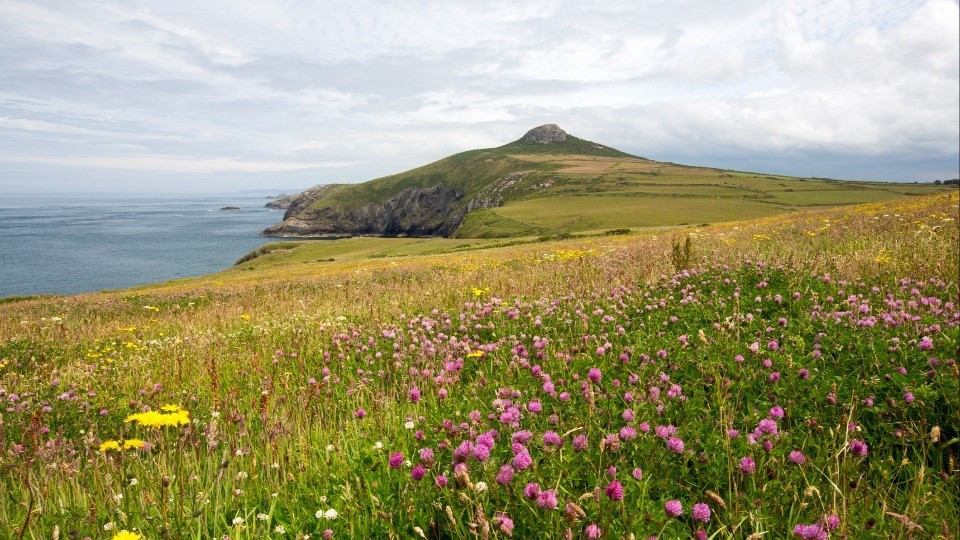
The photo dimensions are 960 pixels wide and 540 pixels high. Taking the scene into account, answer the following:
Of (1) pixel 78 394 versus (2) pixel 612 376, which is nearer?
(2) pixel 612 376

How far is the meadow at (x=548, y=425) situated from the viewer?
244 cm

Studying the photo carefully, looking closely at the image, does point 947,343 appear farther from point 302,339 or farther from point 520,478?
point 302,339

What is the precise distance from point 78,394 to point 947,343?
832 cm

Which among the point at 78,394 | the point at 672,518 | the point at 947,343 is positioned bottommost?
the point at 78,394

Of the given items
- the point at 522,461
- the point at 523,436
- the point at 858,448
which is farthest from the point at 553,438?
the point at 858,448

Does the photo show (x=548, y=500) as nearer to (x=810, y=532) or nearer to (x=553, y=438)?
(x=553, y=438)

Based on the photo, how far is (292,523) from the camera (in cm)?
265

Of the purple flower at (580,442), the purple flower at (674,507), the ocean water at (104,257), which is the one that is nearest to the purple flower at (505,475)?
the purple flower at (580,442)

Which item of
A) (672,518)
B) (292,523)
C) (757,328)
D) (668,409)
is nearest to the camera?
(672,518)

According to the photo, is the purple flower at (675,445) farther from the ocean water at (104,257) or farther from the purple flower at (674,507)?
the ocean water at (104,257)

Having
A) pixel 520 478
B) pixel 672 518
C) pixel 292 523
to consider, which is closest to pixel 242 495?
pixel 292 523

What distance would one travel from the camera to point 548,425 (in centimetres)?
326

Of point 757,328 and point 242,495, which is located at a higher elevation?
point 757,328

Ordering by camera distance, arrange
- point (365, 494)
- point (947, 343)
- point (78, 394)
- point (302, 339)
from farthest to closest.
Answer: point (302, 339) → point (78, 394) → point (947, 343) → point (365, 494)
